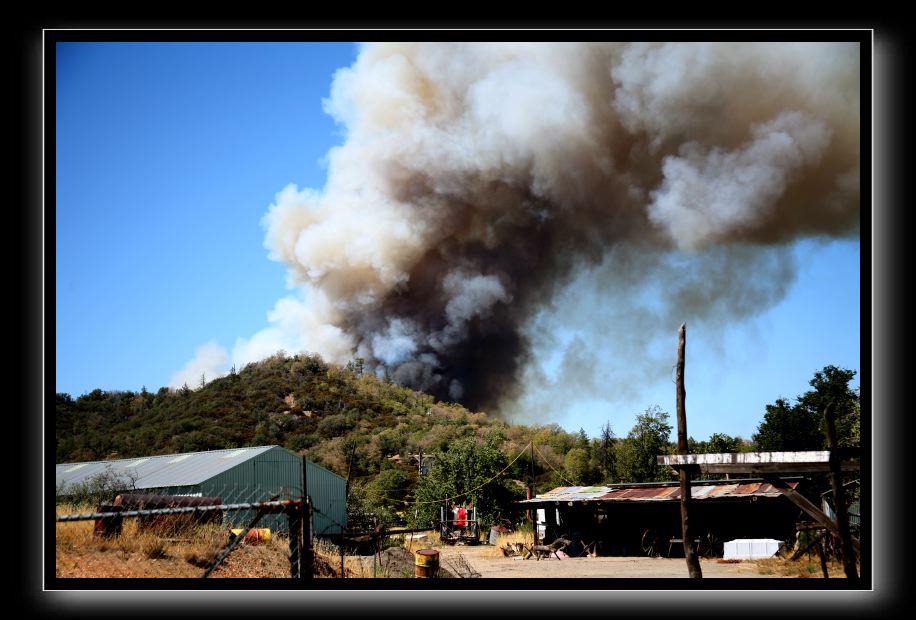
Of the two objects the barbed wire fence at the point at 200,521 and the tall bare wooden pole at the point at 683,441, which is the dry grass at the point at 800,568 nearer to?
the tall bare wooden pole at the point at 683,441

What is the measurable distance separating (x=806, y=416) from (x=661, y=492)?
699 inches

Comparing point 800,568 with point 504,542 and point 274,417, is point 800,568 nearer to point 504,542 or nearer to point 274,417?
point 504,542

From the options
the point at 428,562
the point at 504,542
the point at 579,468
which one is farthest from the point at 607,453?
the point at 428,562

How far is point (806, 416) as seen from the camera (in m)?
36.4

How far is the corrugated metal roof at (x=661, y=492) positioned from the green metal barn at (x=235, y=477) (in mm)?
7257

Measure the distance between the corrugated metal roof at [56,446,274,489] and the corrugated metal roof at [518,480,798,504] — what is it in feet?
34.4

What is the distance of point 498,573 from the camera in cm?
1717

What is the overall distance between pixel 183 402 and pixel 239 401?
10.8 ft

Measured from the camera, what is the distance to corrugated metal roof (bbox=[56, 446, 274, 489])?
2564 cm

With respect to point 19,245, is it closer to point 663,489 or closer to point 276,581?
point 276,581

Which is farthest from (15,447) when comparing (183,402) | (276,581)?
(183,402)

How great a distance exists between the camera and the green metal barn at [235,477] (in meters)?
24.9

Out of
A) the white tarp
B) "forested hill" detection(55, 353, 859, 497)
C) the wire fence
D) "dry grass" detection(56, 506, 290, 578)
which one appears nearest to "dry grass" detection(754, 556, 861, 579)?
the white tarp

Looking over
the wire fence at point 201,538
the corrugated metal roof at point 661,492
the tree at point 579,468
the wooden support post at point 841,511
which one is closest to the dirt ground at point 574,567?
the wire fence at point 201,538
